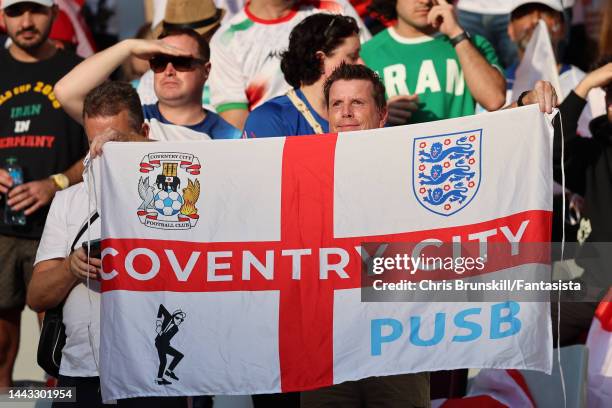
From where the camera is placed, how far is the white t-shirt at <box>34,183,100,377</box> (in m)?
5.72

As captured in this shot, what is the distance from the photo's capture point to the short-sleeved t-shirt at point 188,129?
6723 millimetres

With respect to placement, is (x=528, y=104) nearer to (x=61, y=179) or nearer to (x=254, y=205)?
(x=254, y=205)

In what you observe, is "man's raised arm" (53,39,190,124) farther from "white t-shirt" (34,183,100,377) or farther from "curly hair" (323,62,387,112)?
"curly hair" (323,62,387,112)

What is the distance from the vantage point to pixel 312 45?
6.62 meters

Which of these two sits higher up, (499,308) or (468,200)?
(468,200)

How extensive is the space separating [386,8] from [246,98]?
1.00 metres

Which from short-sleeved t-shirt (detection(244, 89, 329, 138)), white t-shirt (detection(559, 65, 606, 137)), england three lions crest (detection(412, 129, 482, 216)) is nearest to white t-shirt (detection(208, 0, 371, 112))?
short-sleeved t-shirt (detection(244, 89, 329, 138))

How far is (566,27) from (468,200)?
3.23 metres

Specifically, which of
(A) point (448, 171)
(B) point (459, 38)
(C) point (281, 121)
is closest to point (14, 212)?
(C) point (281, 121)

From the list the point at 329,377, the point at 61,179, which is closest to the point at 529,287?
the point at 329,377

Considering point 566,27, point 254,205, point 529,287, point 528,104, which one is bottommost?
point 529,287

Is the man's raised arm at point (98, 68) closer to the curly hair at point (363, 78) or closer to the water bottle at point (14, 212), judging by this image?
Result: the water bottle at point (14, 212)

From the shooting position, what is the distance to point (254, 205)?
5605mm

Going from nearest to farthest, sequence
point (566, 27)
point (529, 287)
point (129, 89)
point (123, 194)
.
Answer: point (529, 287) → point (123, 194) → point (129, 89) → point (566, 27)
